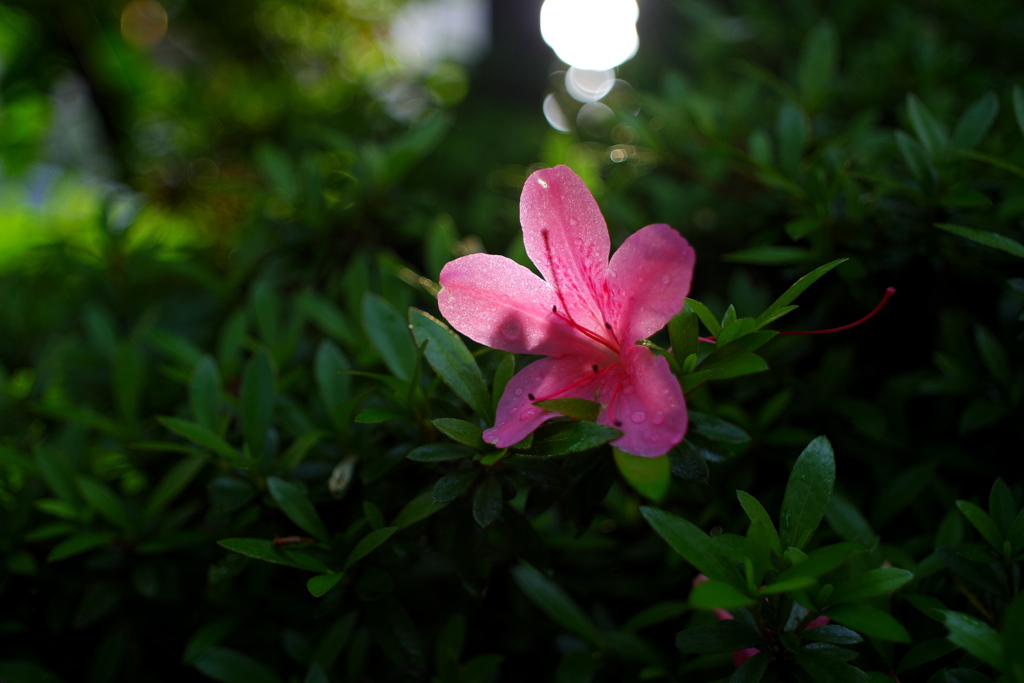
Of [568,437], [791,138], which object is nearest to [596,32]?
[791,138]

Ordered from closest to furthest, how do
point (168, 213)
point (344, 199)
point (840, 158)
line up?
point (840, 158) → point (344, 199) → point (168, 213)

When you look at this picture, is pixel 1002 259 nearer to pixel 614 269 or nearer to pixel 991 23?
pixel 614 269

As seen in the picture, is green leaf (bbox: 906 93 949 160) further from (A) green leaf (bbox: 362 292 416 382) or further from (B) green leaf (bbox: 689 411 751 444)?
(A) green leaf (bbox: 362 292 416 382)

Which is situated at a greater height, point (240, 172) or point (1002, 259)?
point (1002, 259)

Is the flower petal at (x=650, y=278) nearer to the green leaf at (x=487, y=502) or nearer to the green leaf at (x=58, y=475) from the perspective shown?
the green leaf at (x=487, y=502)

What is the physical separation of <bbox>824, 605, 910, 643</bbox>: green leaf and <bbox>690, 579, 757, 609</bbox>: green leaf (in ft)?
0.30

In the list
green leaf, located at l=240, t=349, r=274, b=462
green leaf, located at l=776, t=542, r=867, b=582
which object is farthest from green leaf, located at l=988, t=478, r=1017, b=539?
green leaf, located at l=240, t=349, r=274, b=462

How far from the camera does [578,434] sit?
57 cm

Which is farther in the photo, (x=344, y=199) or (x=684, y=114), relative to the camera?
(x=684, y=114)

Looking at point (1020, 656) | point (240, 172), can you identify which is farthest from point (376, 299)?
point (240, 172)

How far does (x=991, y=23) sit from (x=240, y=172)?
8.02 feet

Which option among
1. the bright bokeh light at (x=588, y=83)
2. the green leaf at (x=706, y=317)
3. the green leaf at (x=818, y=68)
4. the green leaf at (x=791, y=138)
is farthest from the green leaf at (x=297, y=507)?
the bright bokeh light at (x=588, y=83)

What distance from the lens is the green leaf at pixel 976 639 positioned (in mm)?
479

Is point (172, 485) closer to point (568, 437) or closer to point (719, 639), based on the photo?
point (568, 437)
